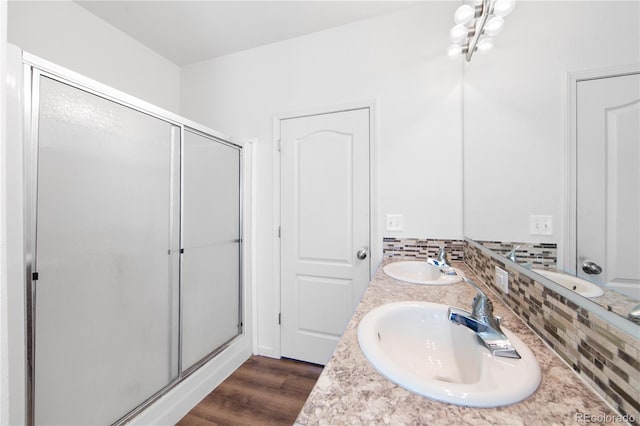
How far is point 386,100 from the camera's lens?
5.95 feet

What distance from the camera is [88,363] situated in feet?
3.64

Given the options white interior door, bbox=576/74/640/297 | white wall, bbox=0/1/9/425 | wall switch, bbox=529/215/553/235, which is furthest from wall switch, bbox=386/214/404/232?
white wall, bbox=0/1/9/425

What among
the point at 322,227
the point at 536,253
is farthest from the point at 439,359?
the point at 322,227

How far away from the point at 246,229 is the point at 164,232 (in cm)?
72

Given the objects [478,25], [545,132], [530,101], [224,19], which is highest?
[224,19]

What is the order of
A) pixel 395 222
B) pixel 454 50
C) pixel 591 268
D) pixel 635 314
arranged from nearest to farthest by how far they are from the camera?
1. pixel 635 314
2. pixel 591 268
3. pixel 454 50
4. pixel 395 222

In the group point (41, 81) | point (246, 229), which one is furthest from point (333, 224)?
point (41, 81)

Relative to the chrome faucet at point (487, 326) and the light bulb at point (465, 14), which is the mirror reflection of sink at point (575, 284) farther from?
the light bulb at point (465, 14)

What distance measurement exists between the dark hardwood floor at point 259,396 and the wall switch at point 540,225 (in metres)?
1.59

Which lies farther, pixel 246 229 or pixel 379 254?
pixel 246 229

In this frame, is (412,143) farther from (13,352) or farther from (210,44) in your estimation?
(13,352)

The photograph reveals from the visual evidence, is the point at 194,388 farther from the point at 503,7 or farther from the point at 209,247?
the point at 503,7

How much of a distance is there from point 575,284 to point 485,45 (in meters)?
1.28

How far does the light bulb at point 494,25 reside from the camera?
3.75 ft
